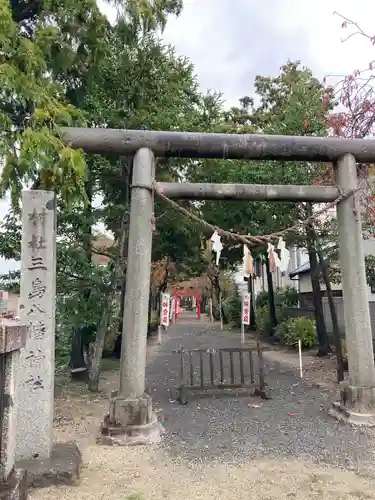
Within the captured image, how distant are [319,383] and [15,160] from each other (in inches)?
329

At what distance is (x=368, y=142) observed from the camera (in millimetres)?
6750

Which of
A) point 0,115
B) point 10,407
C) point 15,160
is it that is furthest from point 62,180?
point 10,407

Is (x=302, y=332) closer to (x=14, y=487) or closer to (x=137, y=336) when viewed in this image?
(x=137, y=336)

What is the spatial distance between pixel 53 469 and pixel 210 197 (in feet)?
14.4

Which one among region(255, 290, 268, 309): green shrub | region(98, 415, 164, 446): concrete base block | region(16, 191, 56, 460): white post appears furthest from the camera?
region(255, 290, 268, 309): green shrub

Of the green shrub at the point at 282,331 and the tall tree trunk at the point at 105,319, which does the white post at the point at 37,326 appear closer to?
the tall tree trunk at the point at 105,319

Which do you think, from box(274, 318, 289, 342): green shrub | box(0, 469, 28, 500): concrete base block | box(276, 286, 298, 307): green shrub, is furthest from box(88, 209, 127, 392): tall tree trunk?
box(276, 286, 298, 307): green shrub

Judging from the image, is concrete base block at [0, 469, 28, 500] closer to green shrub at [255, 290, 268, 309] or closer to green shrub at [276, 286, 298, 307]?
green shrub at [276, 286, 298, 307]

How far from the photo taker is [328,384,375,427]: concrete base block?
6090 millimetres

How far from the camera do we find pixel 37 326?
4.95 metres

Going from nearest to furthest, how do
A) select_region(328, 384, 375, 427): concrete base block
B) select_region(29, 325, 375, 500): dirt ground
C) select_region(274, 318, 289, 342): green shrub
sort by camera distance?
select_region(29, 325, 375, 500): dirt ground, select_region(328, 384, 375, 427): concrete base block, select_region(274, 318, 289, 342): green shrub

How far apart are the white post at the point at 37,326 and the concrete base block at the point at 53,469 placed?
0.11 meters

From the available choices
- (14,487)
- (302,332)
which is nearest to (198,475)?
(14,487)

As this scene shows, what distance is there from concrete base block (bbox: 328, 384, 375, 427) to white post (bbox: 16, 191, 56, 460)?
14.1ft
